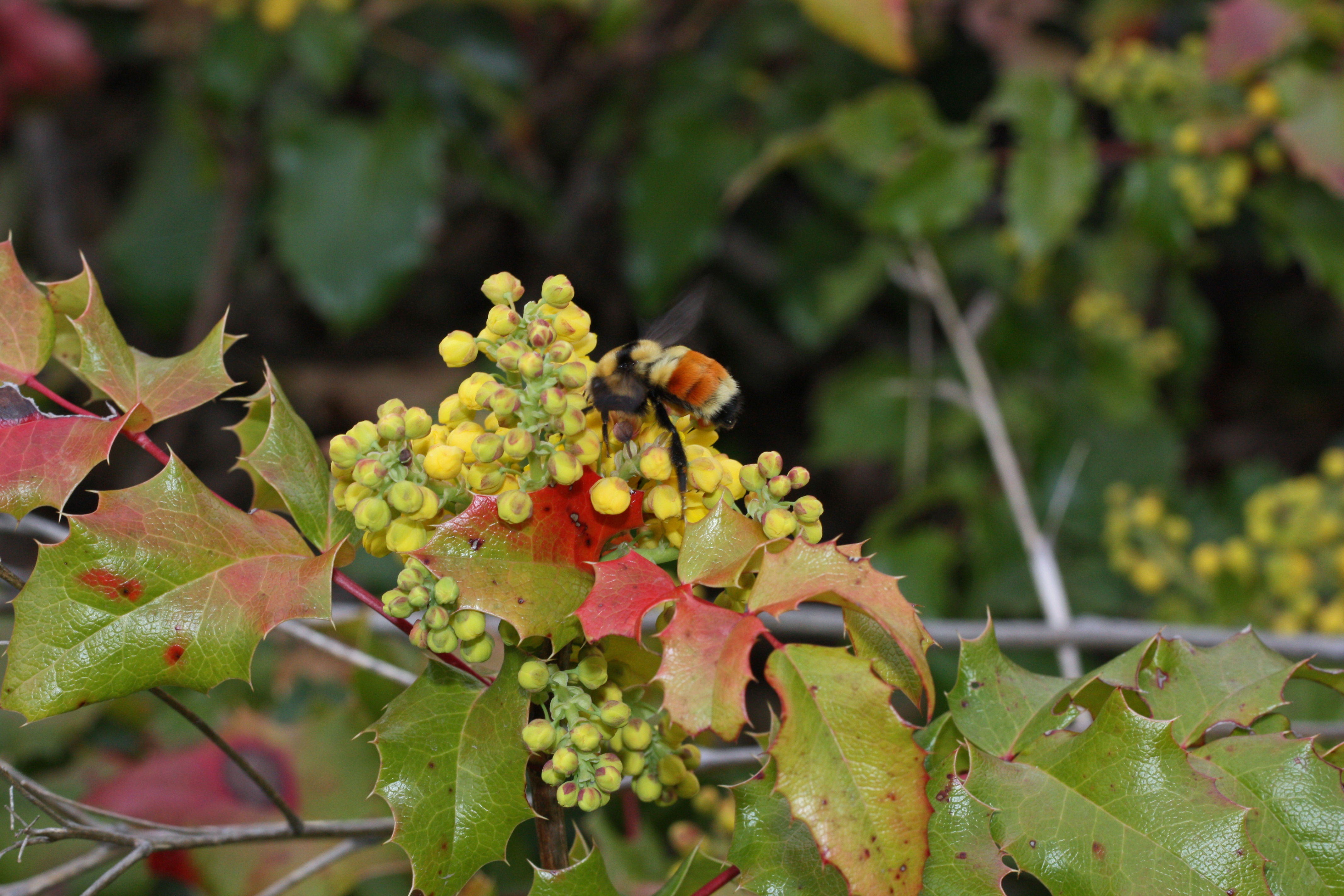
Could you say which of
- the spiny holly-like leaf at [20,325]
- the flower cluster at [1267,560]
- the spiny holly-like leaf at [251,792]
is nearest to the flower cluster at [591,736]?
the spiny holly-like leaf at [20,325]

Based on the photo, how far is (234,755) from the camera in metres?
0.74

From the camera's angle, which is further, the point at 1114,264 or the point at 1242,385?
the point at 1242,385

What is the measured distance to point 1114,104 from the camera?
2.02 meters

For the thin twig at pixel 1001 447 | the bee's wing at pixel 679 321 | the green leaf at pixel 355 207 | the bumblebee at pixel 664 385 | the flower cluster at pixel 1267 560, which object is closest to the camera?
the bumblebee at pixel 664 385

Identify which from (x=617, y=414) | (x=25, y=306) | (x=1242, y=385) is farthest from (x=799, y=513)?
(x=1242, y=385)

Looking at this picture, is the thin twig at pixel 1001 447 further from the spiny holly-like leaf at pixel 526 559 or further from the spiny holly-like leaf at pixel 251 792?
the spiny holly-like leaf at pixel 251 792

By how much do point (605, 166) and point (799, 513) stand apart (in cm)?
277

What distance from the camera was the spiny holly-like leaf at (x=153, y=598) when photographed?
0.60 m

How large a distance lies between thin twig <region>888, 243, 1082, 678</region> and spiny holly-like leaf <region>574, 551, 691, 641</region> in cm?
73

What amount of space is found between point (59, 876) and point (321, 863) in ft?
0.66

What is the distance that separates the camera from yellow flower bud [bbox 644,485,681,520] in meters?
0.67

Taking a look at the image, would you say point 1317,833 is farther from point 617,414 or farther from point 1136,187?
point 1136,187

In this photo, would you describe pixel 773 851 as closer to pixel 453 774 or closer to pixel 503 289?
pixel 453 774

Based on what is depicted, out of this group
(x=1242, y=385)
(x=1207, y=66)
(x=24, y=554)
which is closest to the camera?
(x=24, y=554)
